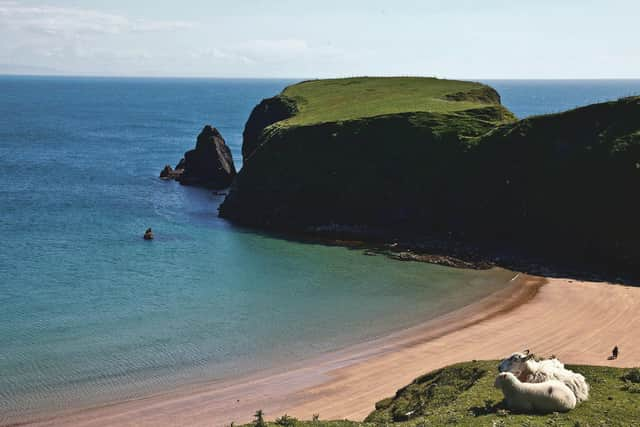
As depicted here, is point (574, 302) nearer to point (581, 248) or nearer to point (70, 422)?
point (581, 248)

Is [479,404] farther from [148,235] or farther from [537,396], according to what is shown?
[148,235]

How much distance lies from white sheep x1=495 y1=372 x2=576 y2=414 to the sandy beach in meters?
14.8

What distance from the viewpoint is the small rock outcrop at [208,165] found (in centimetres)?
12556

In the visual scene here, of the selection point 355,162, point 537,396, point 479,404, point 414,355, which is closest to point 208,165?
point 355,162

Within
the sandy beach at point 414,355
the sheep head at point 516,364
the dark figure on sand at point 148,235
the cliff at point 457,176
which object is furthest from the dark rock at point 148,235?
the sheep head at point 516,364

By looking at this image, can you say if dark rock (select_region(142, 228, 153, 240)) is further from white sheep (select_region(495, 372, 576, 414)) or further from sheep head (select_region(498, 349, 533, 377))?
white sheep (select_region(495, 372, 576, 414))

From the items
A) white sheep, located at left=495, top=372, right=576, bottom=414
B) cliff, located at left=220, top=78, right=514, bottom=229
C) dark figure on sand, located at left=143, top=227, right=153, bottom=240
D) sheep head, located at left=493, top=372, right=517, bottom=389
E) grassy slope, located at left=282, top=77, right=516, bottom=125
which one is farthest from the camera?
grassy slope, located at left=282, top=77, right=516, bottom=125

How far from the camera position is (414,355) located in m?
52.8

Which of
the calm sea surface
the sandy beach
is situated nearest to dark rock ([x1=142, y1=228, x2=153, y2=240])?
the calm sea surface

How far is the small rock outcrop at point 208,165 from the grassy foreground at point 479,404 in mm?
91916

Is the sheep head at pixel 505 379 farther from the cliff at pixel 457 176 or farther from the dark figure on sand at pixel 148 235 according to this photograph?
the dark figure on sand at pixel 148 235

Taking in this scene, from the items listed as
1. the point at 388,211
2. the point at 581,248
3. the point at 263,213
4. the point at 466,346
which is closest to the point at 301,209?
the point at 263,213

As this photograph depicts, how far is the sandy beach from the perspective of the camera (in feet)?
143

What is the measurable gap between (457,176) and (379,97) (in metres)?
34.1
